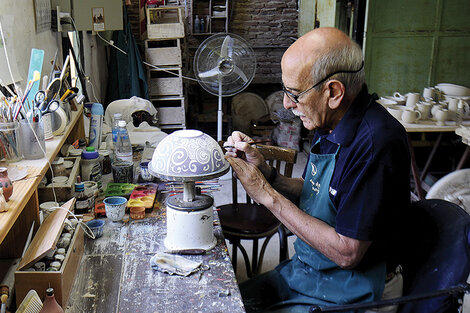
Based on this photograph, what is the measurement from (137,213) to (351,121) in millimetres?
1161

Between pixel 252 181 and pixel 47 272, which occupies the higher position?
pixel 252 181

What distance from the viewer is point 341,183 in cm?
166

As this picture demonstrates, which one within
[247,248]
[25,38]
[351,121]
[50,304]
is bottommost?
[247,248]

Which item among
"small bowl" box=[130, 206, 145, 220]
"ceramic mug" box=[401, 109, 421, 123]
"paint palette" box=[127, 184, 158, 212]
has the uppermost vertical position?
"ceramic mug" box=[401, 109, 421, 123]

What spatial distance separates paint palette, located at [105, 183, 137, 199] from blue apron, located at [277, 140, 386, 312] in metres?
1.02

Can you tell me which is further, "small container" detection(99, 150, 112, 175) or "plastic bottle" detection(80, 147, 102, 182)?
"small container" detection(99, 150, 112, 175)

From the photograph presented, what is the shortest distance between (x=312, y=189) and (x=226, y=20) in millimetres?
6452

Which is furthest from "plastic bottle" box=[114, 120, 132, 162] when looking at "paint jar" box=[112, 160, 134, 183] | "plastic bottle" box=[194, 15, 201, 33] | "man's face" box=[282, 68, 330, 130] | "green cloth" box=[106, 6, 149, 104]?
"plastic bottle" box=[194, 15, 201, 33]

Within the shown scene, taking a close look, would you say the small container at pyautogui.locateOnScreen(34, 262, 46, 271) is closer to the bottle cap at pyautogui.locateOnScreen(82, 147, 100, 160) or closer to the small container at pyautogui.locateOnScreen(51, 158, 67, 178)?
the small container at pyautogui.locateOnScreen(51, 158, 67, 178)

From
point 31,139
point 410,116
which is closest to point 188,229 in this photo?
point 31,139

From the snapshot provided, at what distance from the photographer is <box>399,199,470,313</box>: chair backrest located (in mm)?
1603

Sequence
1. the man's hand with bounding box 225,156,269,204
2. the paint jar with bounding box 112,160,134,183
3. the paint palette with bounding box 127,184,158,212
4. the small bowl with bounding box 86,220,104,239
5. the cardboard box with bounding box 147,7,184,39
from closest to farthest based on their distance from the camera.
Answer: the man's hand with bounding box 225,156,269,204, the small bowl with bounding box 86,220,104,239, the paint palette with bounding box 127,184,158,212, the paint jar with bounding box 112,160,134,183, the cardboard box with bounding box 147,7,184,39

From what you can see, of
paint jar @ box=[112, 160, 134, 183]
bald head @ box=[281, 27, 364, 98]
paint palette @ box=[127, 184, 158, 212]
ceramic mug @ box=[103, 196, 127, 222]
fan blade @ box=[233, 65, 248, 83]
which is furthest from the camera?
fan blade @ box=[233, 65, 248, 83]

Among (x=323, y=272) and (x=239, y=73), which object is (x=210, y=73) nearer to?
(x=239, y=73)
